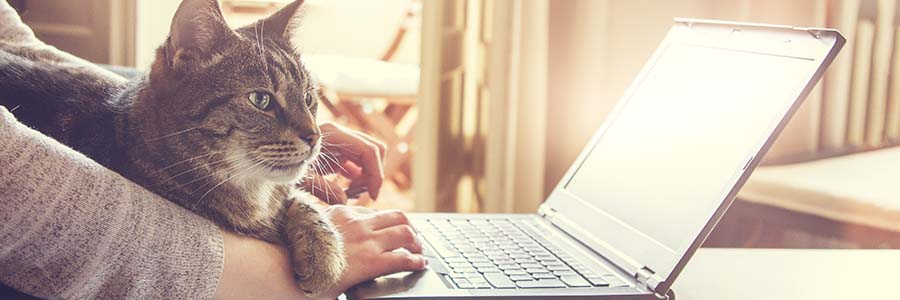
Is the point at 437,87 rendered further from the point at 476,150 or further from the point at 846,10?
the point at 846,10

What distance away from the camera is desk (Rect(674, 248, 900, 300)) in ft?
2.83

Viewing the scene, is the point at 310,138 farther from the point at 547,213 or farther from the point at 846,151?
the point at 846,151

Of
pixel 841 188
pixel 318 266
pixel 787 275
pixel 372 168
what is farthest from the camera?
pixel 841 188

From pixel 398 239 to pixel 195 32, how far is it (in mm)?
261

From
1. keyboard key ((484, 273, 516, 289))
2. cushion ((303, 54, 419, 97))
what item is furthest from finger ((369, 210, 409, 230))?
cushion ((303, 54, 419, 97))

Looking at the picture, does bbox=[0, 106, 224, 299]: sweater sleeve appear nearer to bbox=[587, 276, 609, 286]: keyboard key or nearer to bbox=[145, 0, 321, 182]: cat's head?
bbox=[145, 0, 321, 182]: cat's head

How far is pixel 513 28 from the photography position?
1853 mm

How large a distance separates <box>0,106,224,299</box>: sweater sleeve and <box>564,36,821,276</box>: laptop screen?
42cm

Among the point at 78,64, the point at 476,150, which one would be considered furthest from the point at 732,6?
the point at 78,64

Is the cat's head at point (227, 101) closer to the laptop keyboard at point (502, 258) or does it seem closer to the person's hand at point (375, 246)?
the person's hand at point (375, 246)

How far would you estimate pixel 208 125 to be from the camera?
761 millimetres

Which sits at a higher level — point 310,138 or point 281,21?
point 281,21

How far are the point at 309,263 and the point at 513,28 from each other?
1211 millimetres

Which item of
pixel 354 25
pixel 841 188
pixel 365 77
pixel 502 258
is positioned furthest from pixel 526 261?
pixel 354 25
